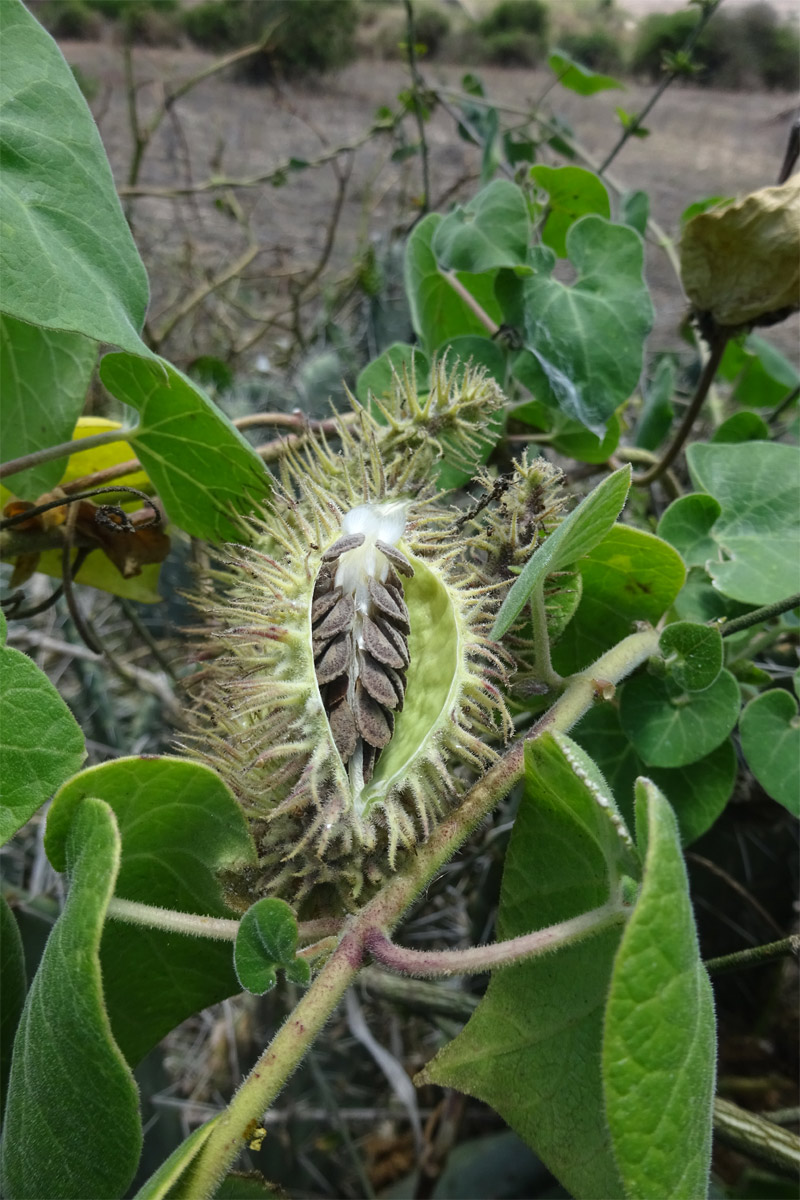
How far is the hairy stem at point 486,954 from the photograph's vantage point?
28 centimetres

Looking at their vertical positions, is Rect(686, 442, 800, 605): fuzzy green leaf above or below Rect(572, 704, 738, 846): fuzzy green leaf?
above

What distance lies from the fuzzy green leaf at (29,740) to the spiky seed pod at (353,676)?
6 cm

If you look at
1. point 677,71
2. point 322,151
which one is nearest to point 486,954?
point 677,71

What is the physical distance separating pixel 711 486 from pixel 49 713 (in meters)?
0.37

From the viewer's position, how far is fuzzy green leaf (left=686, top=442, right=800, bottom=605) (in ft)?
1.42

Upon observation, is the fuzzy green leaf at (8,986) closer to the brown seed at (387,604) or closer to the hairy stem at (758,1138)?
the brown seed at (387,604)

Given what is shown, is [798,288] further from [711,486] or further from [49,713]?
[49,713]

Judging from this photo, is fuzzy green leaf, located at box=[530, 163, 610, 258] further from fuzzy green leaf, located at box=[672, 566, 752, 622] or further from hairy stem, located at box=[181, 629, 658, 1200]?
hairy stem, located at box=[181, 629, 658, 1200]

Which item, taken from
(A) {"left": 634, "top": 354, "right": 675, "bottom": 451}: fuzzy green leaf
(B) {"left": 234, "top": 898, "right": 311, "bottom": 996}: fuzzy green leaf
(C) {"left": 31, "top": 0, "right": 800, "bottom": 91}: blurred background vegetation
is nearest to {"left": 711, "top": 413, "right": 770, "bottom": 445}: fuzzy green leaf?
(A) {"left": 634, "top": 354, "right": 675, "bottom": 451}: fuzzy green leaf

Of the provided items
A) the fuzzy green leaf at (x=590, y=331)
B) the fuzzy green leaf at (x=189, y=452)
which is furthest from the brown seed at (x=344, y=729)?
the fuzzy green leaf at (x=590, y=331)

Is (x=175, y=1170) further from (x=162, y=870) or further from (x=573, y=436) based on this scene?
(x=573, y=436)

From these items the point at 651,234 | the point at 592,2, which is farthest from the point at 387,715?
the point at 592,2

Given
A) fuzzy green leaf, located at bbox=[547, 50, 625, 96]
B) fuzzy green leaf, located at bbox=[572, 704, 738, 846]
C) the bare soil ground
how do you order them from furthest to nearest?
the bare soil ground
fuzzy green leaf, located at bbox=[547, 50, 625, 96]
fuzzy green leaf, located at bbox=[572, 704, 738, 846]

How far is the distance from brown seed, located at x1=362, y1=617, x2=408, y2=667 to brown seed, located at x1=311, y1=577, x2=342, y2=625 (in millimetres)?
16
